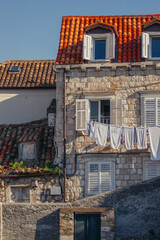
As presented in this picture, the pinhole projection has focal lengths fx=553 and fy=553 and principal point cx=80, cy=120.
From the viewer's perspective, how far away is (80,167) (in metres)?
24.8

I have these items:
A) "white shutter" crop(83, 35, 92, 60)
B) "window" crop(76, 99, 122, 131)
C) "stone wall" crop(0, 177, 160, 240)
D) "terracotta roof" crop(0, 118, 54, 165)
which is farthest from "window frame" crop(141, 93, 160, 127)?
"stone wall" crop(0, 177, 160, 240)

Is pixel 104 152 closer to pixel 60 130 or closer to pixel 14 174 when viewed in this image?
pixel 60 130

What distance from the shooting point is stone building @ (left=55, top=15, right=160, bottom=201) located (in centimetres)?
2452

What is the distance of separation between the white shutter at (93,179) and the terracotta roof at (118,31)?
4.91 m

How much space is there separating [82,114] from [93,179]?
2.96 metres

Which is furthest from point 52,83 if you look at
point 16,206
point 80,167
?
point 16,206

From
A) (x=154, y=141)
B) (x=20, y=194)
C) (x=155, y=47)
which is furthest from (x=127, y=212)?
(x=155, y=47)

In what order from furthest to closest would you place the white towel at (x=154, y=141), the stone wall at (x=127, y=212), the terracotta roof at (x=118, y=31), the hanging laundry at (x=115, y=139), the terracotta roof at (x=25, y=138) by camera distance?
the terracotta roof at (x=25, y=138) < the terracotta roof at (x=118, y=31) < the hanging laundry at (x=115, y=139) < the white towel at (x=154, y=141) < the stone wall at (x=127, y=212)

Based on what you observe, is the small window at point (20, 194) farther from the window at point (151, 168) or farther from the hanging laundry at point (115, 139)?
the window at point (151, 168)

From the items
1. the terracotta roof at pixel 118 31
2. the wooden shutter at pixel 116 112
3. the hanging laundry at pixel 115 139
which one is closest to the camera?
the hanging laundry at pixel 115 139

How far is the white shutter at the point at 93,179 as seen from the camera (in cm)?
2447

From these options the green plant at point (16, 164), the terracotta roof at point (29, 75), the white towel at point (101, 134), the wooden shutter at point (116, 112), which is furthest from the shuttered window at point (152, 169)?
the terracotta roof at point (29, 75)

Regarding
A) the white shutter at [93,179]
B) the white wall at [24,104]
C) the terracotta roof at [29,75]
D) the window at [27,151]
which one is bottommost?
the white shutter at [93,179]

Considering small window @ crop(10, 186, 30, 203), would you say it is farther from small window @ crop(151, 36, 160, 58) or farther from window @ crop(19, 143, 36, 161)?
small window @ crop(151, 36, 160, 58)
